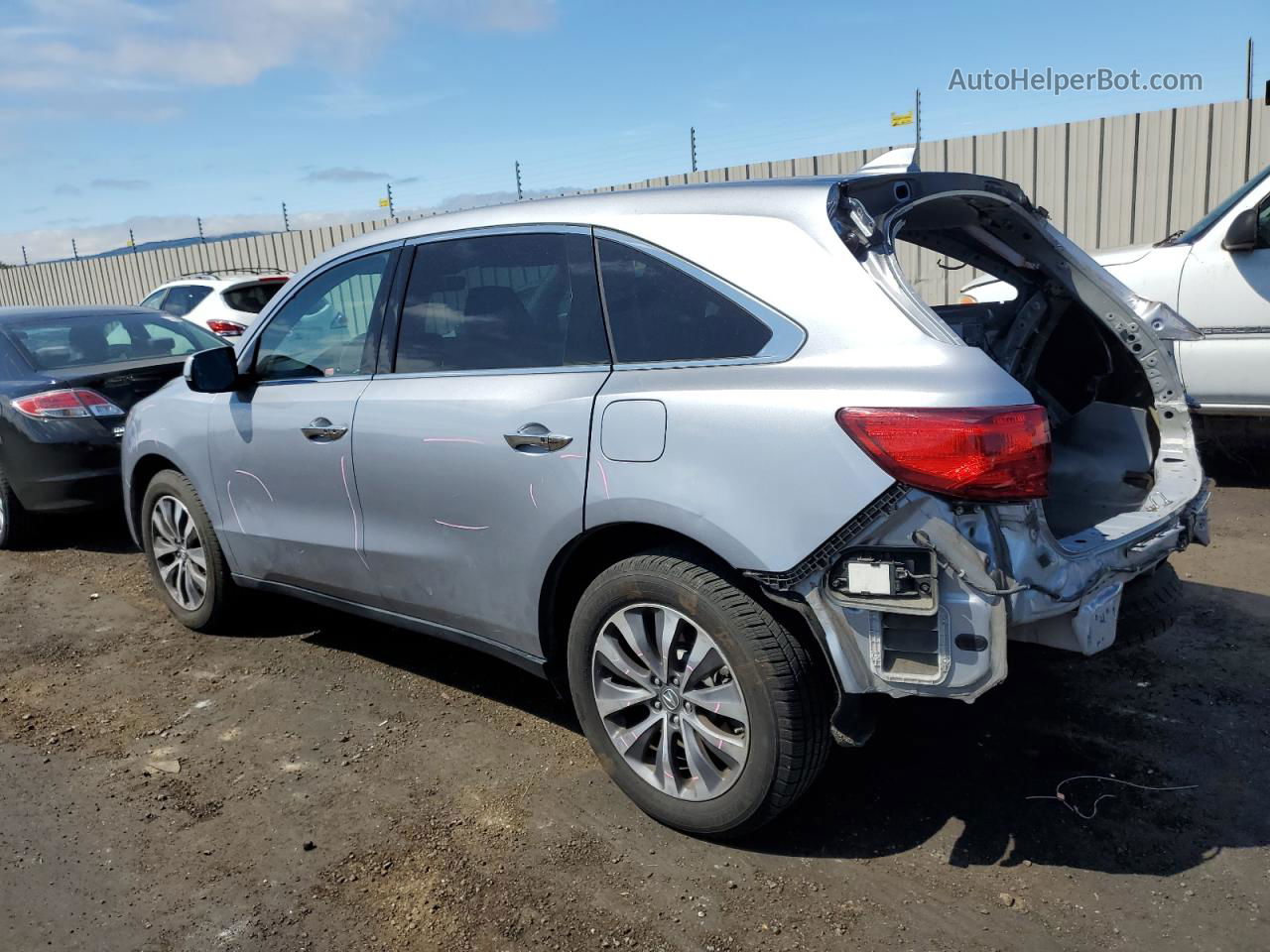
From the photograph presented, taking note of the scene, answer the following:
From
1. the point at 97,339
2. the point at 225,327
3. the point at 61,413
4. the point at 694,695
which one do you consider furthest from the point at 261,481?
the point at 225,327

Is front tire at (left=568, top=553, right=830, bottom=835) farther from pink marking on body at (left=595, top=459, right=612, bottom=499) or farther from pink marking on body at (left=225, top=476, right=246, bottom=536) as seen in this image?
pink marking on body at (left=225, top=476, right=246, bottom=536)

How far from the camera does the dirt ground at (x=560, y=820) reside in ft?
8.71

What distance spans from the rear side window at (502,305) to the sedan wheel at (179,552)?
5.83 ft

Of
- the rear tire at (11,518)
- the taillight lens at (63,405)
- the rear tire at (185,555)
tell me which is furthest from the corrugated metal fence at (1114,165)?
the rear tire at (185,555)

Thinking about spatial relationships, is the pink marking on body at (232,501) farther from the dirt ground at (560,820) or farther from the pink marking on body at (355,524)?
the pink marking on body at (355,524)

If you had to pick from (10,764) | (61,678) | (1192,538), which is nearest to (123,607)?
(61,678)

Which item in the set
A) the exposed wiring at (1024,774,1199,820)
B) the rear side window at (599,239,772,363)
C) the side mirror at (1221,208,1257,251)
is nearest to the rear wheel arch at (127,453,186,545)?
the rear side window at (599,239,772,363)

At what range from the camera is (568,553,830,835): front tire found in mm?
2713

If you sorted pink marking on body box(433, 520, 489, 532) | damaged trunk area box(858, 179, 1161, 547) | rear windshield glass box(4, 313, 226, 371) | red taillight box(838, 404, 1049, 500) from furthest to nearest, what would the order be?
rear windshield glass box(4, 313, 226, 371), damaged trunk area box(858, 179, 1161, 547), pink marking on body box(433, 520, 489, 532), red taillight box(838, 404, 1049, 500)

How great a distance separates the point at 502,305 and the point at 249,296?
9855mm

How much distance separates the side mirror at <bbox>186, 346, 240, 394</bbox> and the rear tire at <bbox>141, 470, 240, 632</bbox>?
0.68m

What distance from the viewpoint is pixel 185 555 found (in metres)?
4.87

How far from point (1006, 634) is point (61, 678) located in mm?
4026

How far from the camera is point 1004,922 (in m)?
2.58
